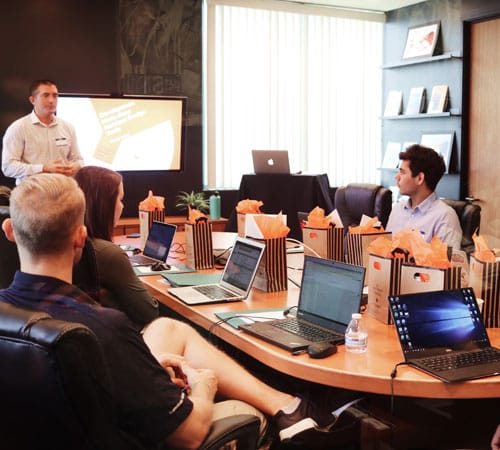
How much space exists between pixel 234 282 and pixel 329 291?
689 mm

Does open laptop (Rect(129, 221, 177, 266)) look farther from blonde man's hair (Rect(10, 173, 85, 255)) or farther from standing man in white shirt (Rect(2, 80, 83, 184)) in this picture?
blonde man's hair (Rect(10, 173, 85, 255))

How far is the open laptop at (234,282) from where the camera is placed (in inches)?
113

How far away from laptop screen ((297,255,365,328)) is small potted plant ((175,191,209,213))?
13.2 ft

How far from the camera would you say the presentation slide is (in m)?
5.98

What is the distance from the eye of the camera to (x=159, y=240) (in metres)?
3.82

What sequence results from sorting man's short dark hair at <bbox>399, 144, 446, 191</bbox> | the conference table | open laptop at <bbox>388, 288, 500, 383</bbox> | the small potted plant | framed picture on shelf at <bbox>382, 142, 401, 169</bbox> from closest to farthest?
the conference table, open laptop at <bbox>388, 288, 500, 383</bbox>, man's short dark hair at <bbox>399, 144, 446, 191</bbox>, the small potted plant, framed picture on shelf at <bbox>382, 142, 401, 169</bbox>

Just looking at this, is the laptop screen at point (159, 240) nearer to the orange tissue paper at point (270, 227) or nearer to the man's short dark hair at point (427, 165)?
the orange tissue paper at point (270, 227)

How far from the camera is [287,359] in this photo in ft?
6.88

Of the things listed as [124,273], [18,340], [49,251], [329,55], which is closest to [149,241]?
[124,273]

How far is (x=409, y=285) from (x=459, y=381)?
0.58 meters

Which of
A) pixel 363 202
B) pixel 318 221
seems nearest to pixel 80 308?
pixel 318 221

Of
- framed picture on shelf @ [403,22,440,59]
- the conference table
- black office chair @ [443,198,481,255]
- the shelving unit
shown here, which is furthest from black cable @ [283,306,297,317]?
framed picture on shelf @ [403,22,440,59]

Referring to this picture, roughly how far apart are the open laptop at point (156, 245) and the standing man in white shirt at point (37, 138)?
1706 millimetres

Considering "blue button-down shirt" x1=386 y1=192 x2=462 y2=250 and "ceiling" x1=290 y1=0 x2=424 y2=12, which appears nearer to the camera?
"blue button-down shirt" x1=386 y1=192 x2=462 y2=250
